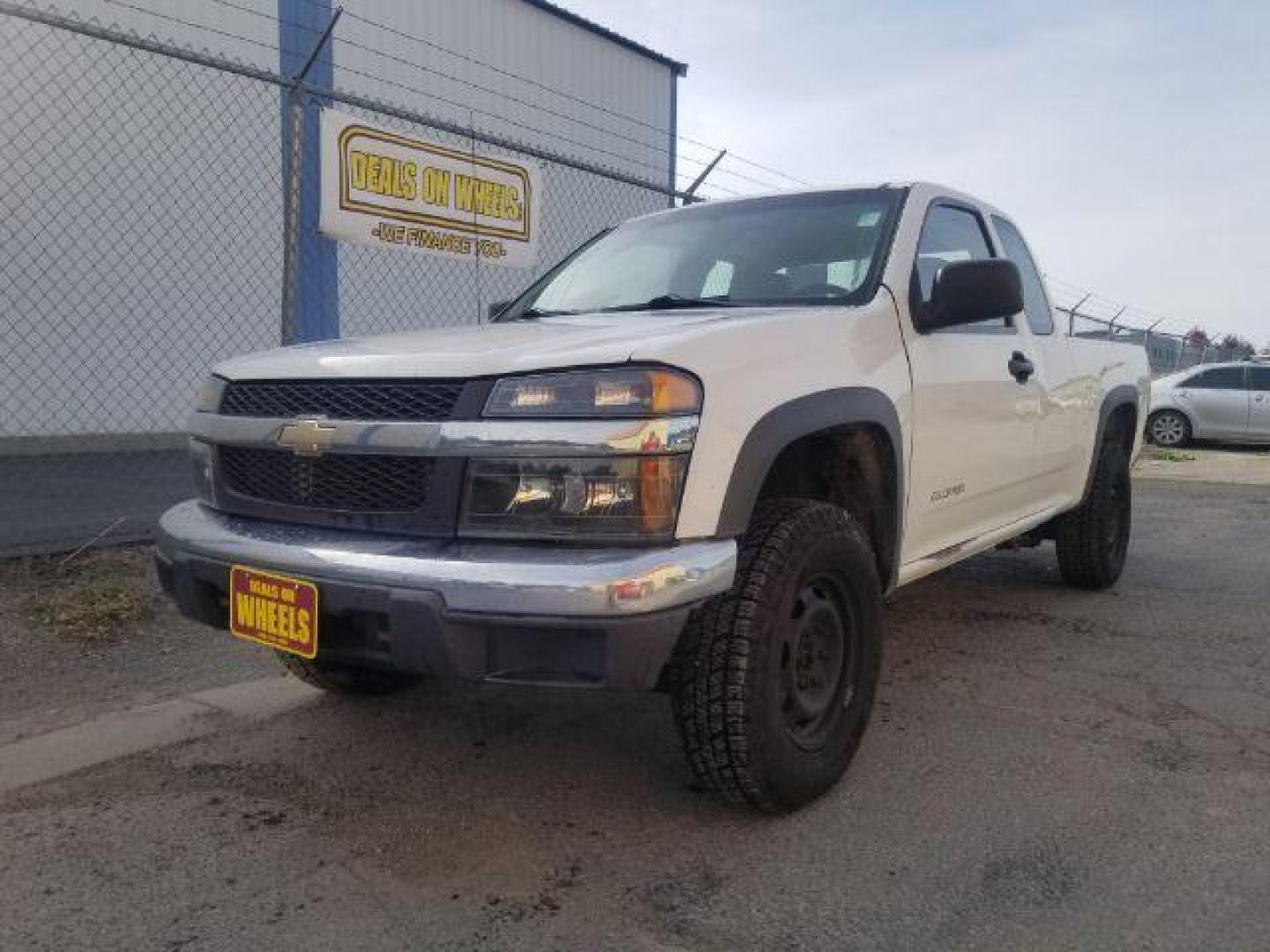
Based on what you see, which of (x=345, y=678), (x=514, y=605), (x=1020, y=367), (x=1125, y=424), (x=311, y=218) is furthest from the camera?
(x=311, y=218)

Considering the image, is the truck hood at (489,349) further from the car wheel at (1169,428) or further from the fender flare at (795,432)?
the car wheel at (1169,428)

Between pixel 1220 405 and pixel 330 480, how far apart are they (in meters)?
16.4

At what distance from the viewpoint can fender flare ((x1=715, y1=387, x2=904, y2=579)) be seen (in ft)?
7.94

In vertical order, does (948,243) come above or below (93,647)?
above

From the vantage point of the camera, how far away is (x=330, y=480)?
2594 mm

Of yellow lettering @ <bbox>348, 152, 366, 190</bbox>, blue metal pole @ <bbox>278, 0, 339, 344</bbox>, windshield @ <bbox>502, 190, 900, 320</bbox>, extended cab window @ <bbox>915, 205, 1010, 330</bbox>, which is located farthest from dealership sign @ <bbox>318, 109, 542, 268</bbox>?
extended cab window @ <bbox>915, 205, 1010, 330</bbox>

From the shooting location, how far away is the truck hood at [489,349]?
2.40 meters

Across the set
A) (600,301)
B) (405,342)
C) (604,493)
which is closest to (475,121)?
(600,301)

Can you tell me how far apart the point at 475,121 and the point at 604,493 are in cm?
1062

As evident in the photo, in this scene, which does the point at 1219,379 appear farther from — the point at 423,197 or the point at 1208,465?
the point at 423,197

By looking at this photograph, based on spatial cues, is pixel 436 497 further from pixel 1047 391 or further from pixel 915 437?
pixel 1047 391

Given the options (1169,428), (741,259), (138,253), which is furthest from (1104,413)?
(1169,428)

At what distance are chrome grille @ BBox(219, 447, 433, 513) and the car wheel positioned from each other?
52.5 ft

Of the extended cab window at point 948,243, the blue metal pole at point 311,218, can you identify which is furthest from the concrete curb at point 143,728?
the blue metal pole at point 311,218
